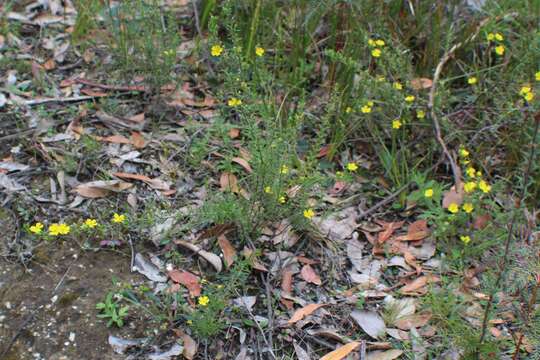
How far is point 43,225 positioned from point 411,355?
1.60m

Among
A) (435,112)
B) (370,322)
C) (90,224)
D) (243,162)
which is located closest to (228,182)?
(243,162)

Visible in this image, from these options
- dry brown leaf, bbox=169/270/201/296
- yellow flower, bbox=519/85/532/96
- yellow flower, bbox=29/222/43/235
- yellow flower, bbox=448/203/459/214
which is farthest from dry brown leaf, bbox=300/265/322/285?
yellow flower, bbox=519/85/532/96

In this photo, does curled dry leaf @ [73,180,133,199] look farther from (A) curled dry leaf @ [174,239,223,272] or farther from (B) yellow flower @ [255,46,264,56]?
(B) yellow flower @ [255,46,264,56]

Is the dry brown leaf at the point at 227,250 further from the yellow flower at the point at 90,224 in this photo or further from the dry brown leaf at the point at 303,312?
the yellow flower at the point at 90,224

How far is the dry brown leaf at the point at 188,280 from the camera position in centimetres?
242

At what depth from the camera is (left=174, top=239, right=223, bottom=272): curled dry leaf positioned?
8.27 ft

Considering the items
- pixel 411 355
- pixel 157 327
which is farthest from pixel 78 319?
pixel 411 355

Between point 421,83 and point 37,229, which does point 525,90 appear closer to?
point 421,83

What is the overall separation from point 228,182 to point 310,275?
60cm

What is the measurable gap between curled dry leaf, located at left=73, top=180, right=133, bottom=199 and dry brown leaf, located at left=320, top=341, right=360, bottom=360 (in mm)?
1199

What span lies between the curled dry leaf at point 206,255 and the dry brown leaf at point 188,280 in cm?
10

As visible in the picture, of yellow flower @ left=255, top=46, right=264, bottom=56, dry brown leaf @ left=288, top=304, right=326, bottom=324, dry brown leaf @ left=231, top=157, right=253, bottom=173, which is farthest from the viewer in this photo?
yellow flower @ left=255, top=46, right=264, bottom=56

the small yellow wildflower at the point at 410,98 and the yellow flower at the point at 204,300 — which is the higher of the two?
the small yellow wildflower at the point at 410,98

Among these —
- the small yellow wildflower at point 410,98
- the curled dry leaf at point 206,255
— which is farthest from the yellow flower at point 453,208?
the curled dry leaf at point 206,255
